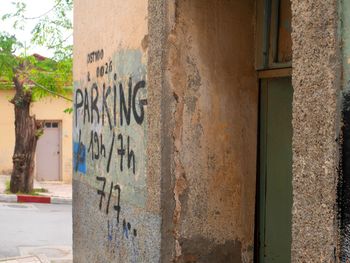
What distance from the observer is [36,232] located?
1080 cm

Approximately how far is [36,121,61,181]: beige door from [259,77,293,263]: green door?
52.2ft

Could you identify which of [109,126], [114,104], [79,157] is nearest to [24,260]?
[79,157]

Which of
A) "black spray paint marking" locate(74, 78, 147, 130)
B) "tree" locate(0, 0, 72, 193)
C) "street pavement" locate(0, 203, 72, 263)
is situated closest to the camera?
"black spray paint marking" locate(74, 78, 147, 130)

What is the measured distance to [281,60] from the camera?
3889 millimetres

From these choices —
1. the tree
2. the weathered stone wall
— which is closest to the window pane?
the weathered stone wall

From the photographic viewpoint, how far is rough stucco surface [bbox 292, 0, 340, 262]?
223 cm

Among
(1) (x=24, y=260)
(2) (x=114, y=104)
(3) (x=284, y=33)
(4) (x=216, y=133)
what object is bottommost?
(1) (x=24, y=260)

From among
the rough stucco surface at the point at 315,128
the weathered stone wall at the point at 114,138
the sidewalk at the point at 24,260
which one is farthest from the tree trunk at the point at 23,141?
the rough stucco surface at the point at 315,128

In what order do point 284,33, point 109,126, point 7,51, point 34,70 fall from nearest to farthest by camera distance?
point 284,33, point 109,126, point 7,51, point 34,70

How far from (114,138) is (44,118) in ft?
48.9

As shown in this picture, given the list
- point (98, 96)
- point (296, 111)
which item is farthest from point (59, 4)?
point (296, 111)

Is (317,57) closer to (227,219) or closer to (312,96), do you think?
(312,96)

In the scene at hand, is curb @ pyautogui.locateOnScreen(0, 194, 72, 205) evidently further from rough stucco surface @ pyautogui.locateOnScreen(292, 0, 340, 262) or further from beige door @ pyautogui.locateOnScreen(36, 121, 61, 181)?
rough stucco surface @ pyautogui.locateOnScreen(292, 0, 340, 262)

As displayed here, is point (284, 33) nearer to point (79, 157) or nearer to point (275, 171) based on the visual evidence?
point (275, 171)
